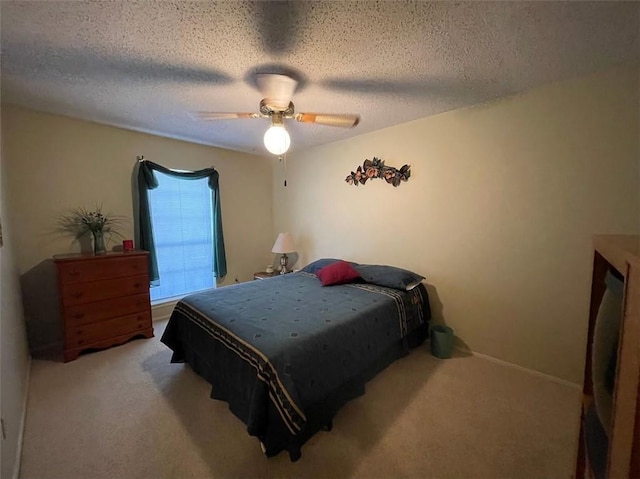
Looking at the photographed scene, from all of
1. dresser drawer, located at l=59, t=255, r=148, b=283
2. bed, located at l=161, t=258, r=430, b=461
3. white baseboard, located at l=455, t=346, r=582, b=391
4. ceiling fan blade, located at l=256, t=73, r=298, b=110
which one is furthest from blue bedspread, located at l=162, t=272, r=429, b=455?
ceiling fan blade, located at l=256, t=73, r=298, b=110

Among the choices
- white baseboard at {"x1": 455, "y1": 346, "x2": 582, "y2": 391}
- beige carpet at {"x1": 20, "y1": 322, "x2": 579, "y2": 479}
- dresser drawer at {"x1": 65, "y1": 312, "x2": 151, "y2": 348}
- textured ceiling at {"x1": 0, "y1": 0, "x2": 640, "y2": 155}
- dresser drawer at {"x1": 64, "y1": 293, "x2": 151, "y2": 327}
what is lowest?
beige carpet at {"x1": 20, "y1": 322, "x2": 579, "y2": 479}

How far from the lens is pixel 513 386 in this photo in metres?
2.00

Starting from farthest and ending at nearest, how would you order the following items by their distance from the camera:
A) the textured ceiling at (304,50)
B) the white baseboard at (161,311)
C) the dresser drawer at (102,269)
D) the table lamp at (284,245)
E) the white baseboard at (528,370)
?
the table lamp at (284,245) → the white baseboard at (161,311) → the dresser drawer at (102,269) → the white baseboard at (528,370) → the textured ceiling at (304,50)

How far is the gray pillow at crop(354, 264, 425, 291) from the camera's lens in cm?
250

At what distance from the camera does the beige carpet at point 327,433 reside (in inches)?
53.6

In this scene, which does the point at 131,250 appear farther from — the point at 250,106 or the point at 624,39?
the point at 624,39

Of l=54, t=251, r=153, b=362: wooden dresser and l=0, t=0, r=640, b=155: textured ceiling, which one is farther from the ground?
l=0, t=0, r=640, b=155: textured ceiling

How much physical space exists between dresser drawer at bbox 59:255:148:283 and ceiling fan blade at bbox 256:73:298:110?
212 centimetres

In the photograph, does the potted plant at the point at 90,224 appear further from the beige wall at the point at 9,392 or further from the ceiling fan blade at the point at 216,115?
the ceiling fan blade at the point at 216,115

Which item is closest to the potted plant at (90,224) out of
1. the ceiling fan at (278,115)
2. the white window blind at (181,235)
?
the white window blind at (181,235)

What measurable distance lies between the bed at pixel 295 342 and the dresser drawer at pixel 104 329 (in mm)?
779

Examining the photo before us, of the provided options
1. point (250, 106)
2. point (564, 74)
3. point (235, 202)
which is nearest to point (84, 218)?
point (235, 202)

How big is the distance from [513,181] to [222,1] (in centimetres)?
234

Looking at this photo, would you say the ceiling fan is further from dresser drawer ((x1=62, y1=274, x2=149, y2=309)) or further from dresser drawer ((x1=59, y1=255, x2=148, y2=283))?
dresser drawer ((x1=62, y1=274, x2=149, y2=309))
